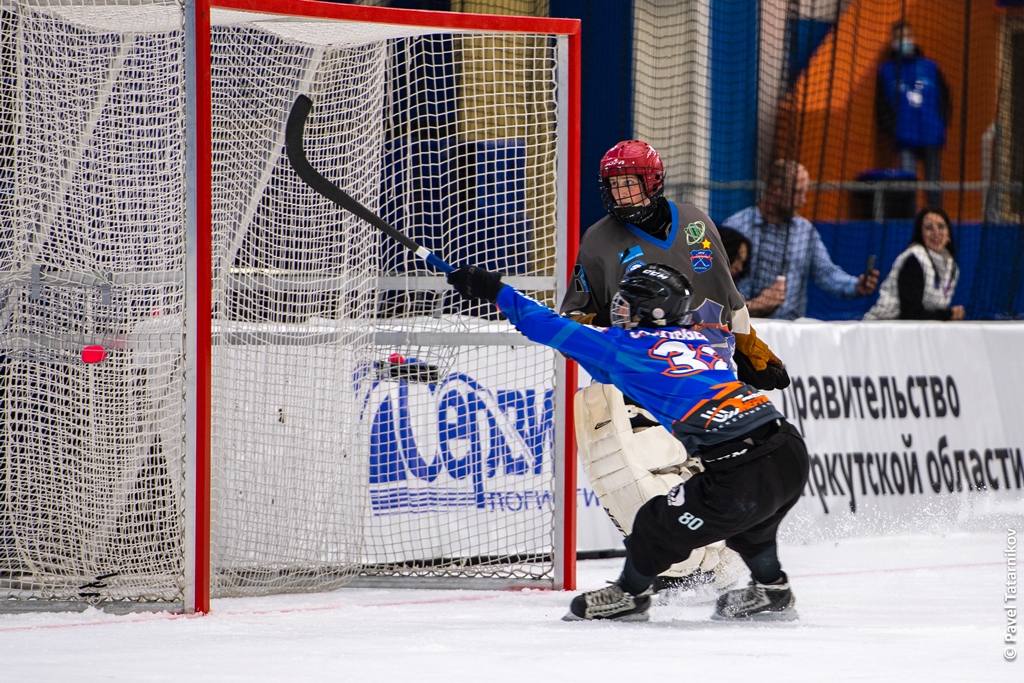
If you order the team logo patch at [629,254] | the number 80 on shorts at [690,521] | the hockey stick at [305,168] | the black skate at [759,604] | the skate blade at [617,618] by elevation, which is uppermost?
the hockey stick at [305,168]

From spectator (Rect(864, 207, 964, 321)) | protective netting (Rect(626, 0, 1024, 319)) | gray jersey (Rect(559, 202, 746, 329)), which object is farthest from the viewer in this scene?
spectator (Rect(864, 207, 964, 321))

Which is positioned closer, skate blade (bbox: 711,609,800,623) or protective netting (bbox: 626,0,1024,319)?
skate blade (bbox: 711,609,800,623)

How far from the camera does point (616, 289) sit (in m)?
4.31

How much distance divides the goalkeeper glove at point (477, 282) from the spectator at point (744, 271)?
2.73 metres

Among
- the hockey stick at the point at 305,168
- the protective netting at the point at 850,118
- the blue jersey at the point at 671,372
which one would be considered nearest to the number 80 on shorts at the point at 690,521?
the blue jersey at the point at 671,372

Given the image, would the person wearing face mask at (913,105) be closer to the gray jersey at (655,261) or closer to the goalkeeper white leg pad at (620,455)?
the gray jersey at (655,261)

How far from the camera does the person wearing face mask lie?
7133 mm

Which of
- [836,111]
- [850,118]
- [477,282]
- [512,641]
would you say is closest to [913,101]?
[850,118]

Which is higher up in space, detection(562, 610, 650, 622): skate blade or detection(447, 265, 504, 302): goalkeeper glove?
detection(447, 265, 504, 302): goalkeeper glove

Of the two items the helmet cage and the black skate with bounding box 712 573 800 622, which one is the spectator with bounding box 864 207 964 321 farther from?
the helmet cage

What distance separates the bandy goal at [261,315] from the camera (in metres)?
4.22

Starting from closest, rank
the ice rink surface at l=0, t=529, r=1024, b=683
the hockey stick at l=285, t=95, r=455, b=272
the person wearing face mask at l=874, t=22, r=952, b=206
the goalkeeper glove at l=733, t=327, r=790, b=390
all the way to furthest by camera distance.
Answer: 1. the ice rink surface at l=0, t=529, r=1024, b=683
2. the hockey stick at l=285, t=95, r=455, b=272
3. the goalkeeper glove at l=733, t=327, r=790, b=390
4. the person wearing face mask at l=874, t=22, r=952, b=206

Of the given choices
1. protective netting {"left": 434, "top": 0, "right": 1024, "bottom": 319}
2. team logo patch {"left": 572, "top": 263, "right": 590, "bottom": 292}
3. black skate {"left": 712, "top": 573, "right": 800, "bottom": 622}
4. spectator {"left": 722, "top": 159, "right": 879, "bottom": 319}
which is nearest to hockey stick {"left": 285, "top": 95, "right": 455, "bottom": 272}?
team logo patch {"left": 572, "top": 263, "right": 590, "bottom": 292}

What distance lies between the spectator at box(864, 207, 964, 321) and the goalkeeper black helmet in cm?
325
